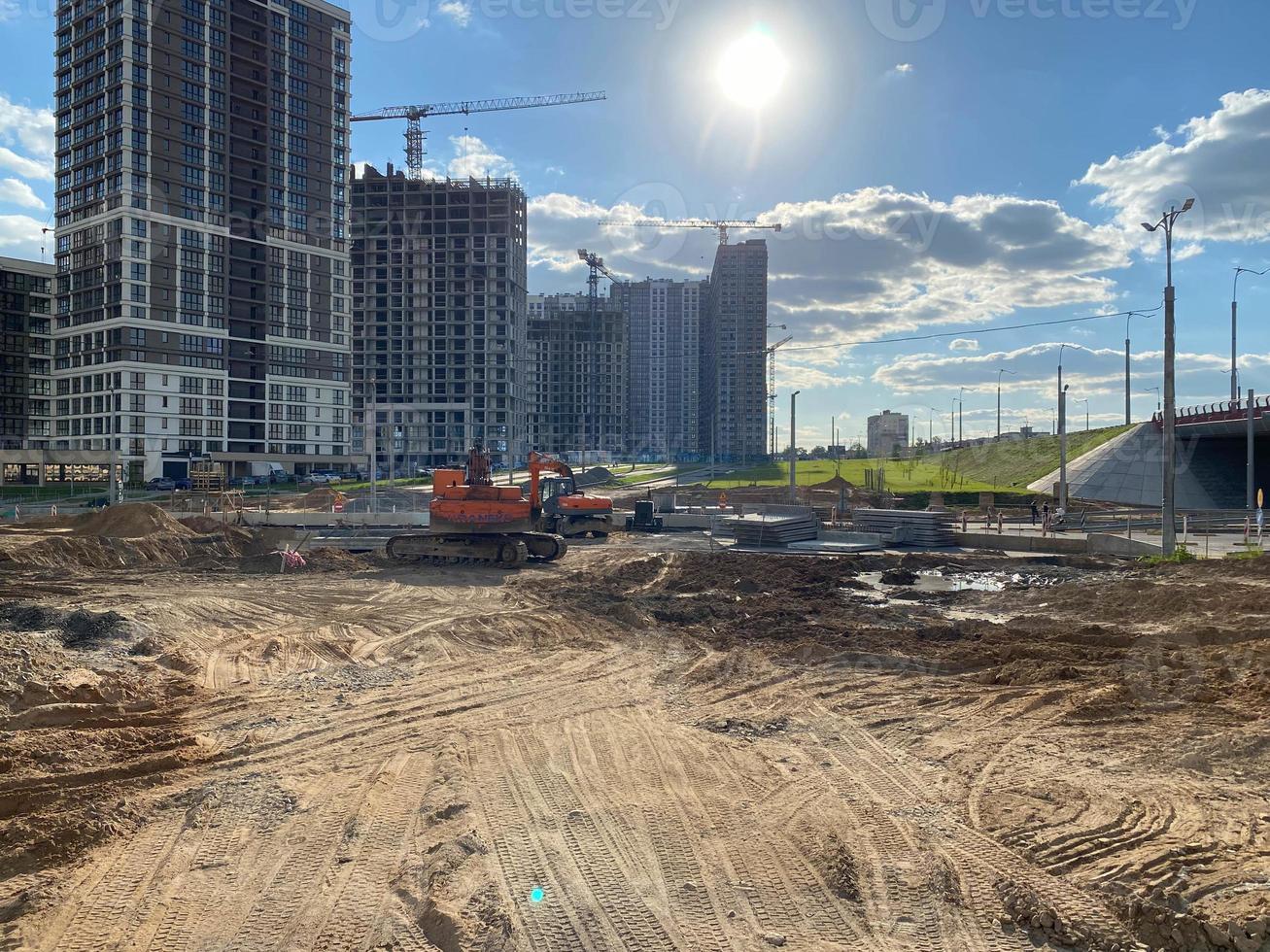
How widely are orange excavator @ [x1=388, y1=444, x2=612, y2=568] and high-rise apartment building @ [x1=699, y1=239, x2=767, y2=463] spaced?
118662 millimetres

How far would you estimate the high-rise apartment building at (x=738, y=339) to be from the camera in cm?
14488

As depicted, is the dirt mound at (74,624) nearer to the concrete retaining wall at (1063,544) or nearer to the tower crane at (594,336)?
the concrete retaining wall at (1063,544)

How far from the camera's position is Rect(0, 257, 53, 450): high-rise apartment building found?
82.0 m

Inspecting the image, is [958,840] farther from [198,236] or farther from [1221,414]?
[198,236]

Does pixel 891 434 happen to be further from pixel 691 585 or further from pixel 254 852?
pixel 254 852

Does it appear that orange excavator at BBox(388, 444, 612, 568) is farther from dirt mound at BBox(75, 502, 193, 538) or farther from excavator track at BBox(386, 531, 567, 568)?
dirt mound at BBox(75, 502, 193, 538)

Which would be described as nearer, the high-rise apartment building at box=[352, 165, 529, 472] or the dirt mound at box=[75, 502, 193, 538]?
the dirt mound at box=[75, 502, 193, 538]

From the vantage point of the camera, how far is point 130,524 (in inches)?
1146

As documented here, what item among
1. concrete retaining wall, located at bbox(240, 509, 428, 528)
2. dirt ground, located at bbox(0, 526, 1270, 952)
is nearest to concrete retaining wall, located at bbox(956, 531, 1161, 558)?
dirt ground, located at bbox(0, 526, 1270, 952)

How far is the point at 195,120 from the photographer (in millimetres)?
75938

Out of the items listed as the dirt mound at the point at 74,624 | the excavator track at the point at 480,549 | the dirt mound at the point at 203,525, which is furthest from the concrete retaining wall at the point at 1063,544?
the dirt mound at the point at 203,525

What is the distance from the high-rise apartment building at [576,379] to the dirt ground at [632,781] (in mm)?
146099

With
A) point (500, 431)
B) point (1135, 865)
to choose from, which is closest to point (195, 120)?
point (500, 431)

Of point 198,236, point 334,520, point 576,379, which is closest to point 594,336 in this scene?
point 576,379
